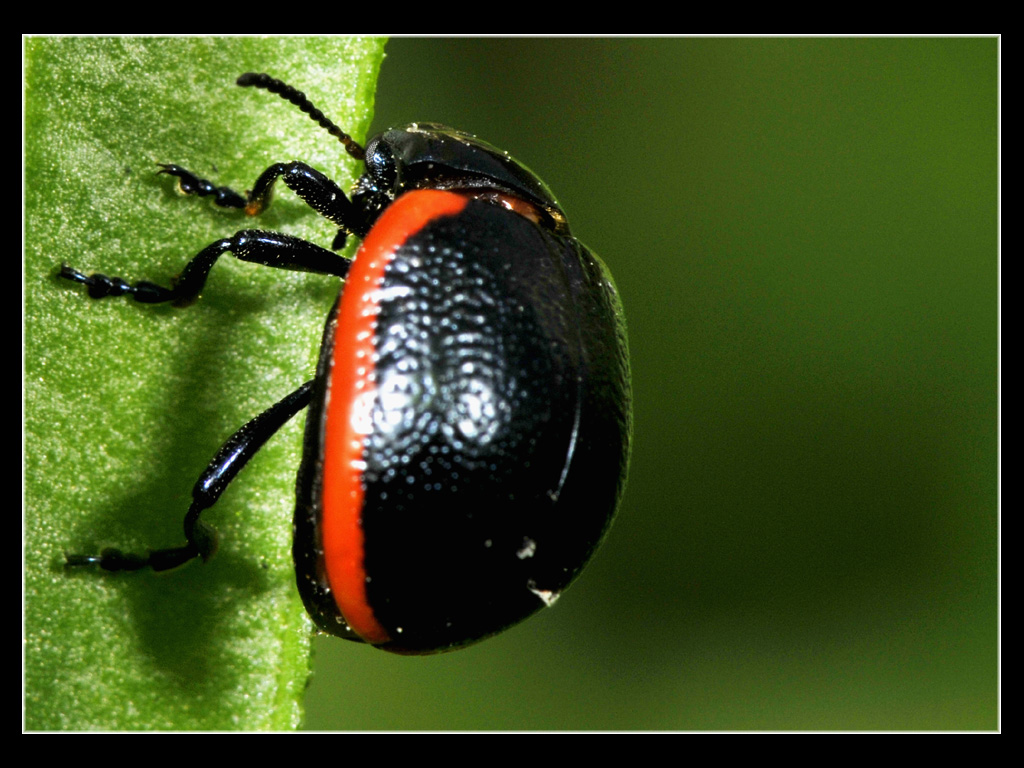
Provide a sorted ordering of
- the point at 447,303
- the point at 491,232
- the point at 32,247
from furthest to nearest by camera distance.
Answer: the point at 32,247 < the point at 491,232 < the point at 447,303

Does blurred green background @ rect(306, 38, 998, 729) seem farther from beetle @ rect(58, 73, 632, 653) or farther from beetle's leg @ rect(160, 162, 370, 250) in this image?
beetle @ rect(58, 73, 632, 653)

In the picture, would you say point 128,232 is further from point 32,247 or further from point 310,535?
point 310,535

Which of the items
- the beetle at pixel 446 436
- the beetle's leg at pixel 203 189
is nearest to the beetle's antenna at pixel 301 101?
the beetle at pixel 446 436

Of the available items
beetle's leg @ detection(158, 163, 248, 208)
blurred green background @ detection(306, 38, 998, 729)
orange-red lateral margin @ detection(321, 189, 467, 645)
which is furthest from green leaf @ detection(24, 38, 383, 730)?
blurred green background @ detection(306, 38, 998, 729)

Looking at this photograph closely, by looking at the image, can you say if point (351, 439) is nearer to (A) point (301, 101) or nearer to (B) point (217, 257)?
(B) point (217, 257)

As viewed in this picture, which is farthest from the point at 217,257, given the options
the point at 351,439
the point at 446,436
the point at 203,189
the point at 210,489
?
the point at 446,436

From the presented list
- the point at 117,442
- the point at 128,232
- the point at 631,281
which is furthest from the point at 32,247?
the point at 631,281
